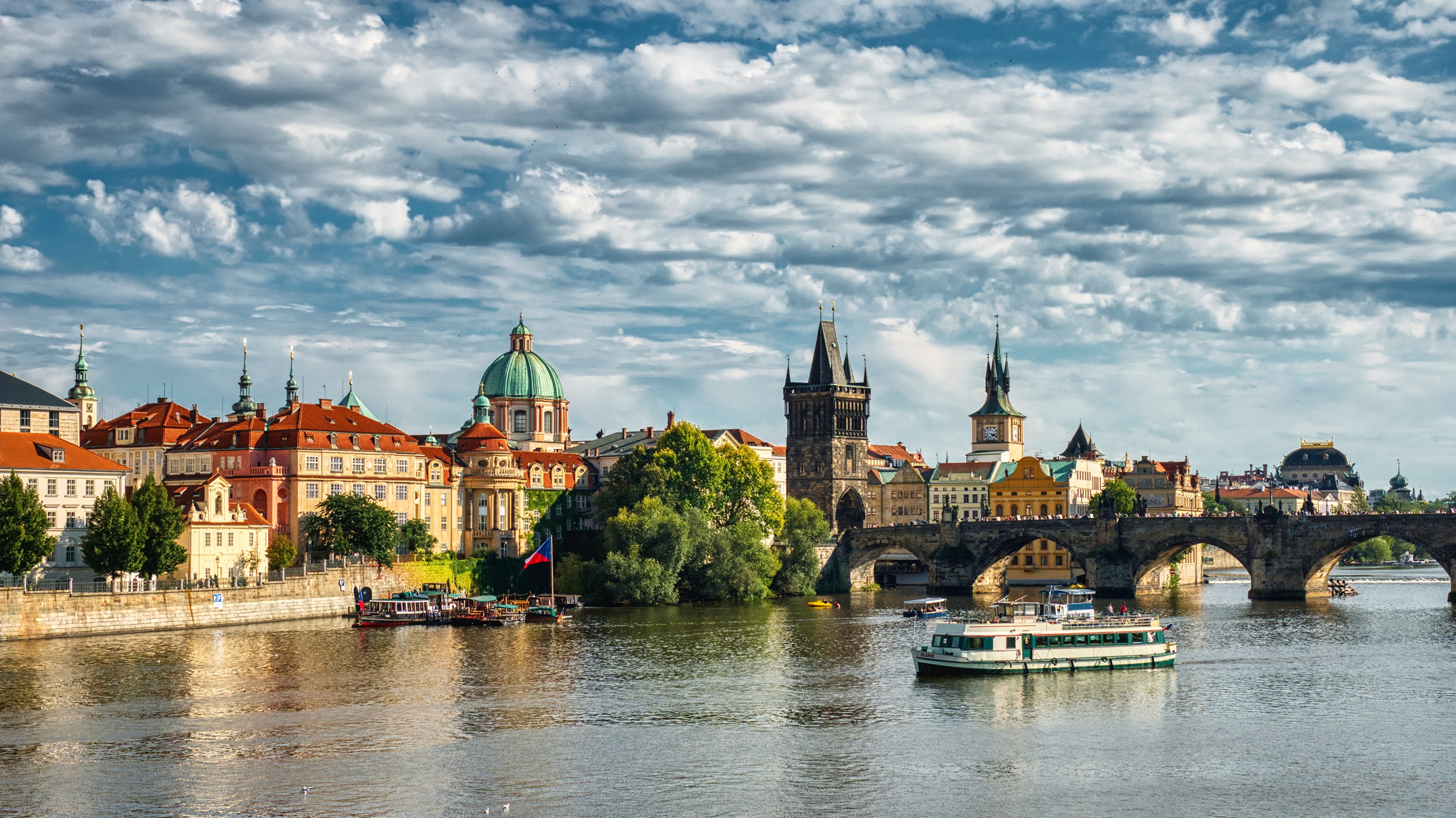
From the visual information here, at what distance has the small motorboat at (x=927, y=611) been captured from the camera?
14250cm

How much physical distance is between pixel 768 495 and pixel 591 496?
89.7ft

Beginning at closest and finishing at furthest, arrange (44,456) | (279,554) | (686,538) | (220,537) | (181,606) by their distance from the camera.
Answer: (181,606), (44,456), (220,537), (279,554), (686,538)

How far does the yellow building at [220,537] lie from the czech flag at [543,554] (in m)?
22.1

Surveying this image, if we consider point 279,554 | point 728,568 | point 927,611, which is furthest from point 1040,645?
point 279,554

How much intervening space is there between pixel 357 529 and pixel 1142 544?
77.6 metres

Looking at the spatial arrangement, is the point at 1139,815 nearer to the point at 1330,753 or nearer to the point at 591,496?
the point at 1330,753

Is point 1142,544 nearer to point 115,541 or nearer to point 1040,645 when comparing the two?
point 1040,645

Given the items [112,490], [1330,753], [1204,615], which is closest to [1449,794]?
[1330,753]

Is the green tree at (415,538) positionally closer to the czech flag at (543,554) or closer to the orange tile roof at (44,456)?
the czech flag at (543,554)

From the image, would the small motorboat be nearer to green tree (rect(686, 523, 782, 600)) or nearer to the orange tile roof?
green tree (rect(686, 523, 782, 600))

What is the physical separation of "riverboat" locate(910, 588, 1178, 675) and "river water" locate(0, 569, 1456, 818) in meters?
1.79

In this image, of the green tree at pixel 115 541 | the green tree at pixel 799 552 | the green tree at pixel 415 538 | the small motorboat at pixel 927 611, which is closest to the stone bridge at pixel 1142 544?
the green tree at pixel 799 552

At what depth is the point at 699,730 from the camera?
253ft

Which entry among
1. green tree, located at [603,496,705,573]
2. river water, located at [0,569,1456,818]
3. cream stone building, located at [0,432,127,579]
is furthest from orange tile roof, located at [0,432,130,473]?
green tree, located at [603,496,705,573]
